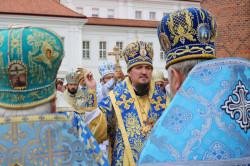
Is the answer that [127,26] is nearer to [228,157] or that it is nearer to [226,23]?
[226,23]

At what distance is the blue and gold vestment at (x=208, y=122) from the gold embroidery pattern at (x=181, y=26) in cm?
51

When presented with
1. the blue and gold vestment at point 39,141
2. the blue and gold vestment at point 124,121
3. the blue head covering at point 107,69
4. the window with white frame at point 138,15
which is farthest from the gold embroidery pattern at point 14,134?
the window with white frame at point 138,15

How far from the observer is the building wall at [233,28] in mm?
10109

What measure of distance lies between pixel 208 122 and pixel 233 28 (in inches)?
360

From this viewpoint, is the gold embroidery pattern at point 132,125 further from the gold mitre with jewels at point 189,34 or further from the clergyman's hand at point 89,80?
the gold mitre with jewels at point 189,34

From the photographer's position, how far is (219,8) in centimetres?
1044

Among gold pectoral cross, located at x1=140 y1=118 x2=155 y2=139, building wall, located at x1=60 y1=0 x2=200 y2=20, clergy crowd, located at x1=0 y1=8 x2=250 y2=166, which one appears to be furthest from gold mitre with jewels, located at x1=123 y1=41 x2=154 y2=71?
building wall, located at x1=60 y1=0 x2=200 y2=20

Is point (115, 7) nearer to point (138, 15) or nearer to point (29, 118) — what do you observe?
point (138, 15)

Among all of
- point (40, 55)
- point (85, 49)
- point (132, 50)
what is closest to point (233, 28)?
point (132, 50)

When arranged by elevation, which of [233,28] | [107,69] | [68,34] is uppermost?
[233,28]

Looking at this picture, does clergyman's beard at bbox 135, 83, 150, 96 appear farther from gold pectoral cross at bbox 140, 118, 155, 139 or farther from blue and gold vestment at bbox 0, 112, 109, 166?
blue and gold vestment at bbox 0, 112, 109, 166

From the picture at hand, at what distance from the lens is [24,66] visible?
190 centimetres

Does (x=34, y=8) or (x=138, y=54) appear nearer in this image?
(x=138, y=54)

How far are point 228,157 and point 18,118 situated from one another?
1.10 meters
